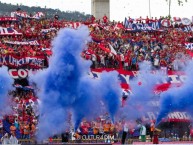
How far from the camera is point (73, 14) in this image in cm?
9319

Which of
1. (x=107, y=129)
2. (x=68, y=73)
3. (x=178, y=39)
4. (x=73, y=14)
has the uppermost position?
(x=73, y=14)

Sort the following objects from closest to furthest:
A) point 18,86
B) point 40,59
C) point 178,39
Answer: point 18,86 → point 40,59 → point 178,39

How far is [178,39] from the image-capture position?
39500 millimetres

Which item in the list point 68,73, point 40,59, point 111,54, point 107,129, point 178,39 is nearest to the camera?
point 68,73

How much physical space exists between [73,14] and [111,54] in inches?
2362

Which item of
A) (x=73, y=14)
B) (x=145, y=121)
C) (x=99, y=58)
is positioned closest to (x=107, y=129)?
(x=145, y=121)

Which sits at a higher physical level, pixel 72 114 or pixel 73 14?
pixel 73 14

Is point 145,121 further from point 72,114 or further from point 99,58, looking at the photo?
point 99,58

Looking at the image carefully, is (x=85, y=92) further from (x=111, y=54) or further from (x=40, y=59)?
(x=111, y=54)

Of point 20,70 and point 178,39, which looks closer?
point 20,70

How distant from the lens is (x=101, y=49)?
34469 millimetres

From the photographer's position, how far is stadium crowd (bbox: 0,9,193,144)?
25750 millimetres

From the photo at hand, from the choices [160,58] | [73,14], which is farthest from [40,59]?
[73,14]

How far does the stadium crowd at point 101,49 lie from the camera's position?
2575 centimetres
